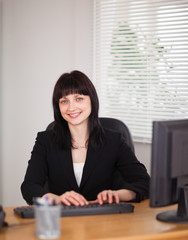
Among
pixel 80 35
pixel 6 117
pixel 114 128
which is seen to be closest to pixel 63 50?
pixel 80 35

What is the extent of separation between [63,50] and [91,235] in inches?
113

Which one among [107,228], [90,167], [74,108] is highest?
[74,108]

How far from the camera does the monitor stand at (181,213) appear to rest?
6.98 feet

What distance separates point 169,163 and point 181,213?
11.7 inches

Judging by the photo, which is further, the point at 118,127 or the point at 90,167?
the point at 118,127

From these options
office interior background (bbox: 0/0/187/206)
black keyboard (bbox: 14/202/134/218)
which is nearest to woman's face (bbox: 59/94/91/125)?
black keyboard (bbox: 14/202/134/218)

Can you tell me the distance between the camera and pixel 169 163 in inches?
79.7

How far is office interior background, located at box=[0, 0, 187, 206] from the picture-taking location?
443 centimetres

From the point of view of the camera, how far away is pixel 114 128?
3109 mm

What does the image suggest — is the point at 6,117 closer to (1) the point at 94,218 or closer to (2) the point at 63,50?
(2) the point at 63,50

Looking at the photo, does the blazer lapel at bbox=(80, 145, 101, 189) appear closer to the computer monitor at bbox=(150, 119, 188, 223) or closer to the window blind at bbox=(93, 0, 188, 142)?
the computer monitor at bbox=(150, 119, 188, 223)

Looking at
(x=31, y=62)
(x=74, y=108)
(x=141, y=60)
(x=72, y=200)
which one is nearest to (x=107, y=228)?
(x=72, y=200)

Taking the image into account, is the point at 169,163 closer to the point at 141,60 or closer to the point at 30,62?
the point at 141,60

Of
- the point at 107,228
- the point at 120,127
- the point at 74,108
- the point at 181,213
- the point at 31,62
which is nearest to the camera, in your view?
the point at 107,228
